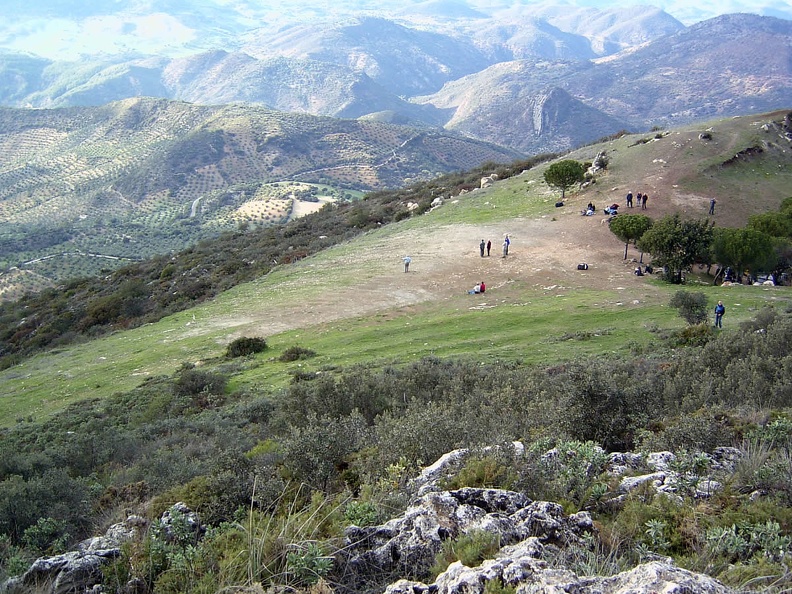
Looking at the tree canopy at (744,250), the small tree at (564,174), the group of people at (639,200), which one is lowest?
the tree canopy at (744,250)

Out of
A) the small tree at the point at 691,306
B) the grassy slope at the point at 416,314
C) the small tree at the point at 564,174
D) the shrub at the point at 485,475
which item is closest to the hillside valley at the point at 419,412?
the shrub at the point at 485,475

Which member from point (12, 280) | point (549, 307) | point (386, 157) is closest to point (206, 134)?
point (386, 157)

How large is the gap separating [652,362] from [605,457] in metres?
9.08

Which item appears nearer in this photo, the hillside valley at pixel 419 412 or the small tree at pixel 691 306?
the hillside valley at pixel 419 412

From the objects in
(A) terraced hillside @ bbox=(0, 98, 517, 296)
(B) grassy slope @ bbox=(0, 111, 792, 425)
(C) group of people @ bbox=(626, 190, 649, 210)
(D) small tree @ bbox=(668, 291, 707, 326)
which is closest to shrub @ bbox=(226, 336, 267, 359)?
(B) grassy slope @ bbox=(0, 111, 792, 425)

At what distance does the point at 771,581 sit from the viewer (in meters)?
3.89

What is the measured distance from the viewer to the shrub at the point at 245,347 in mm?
21625

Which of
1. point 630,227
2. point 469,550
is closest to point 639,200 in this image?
point 630,227

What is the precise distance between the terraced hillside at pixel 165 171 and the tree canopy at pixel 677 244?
6357 centimetres

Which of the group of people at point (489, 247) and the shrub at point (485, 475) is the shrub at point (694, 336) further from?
the shrub at point (485, 475)

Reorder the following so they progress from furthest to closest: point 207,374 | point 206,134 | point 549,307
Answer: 1. point 206,134
2. point 549,307
3. point 207,374

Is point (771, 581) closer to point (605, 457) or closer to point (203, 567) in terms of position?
point (605, 457)

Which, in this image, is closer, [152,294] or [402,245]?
[402,245]

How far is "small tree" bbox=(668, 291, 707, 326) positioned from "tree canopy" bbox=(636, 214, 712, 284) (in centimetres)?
542
